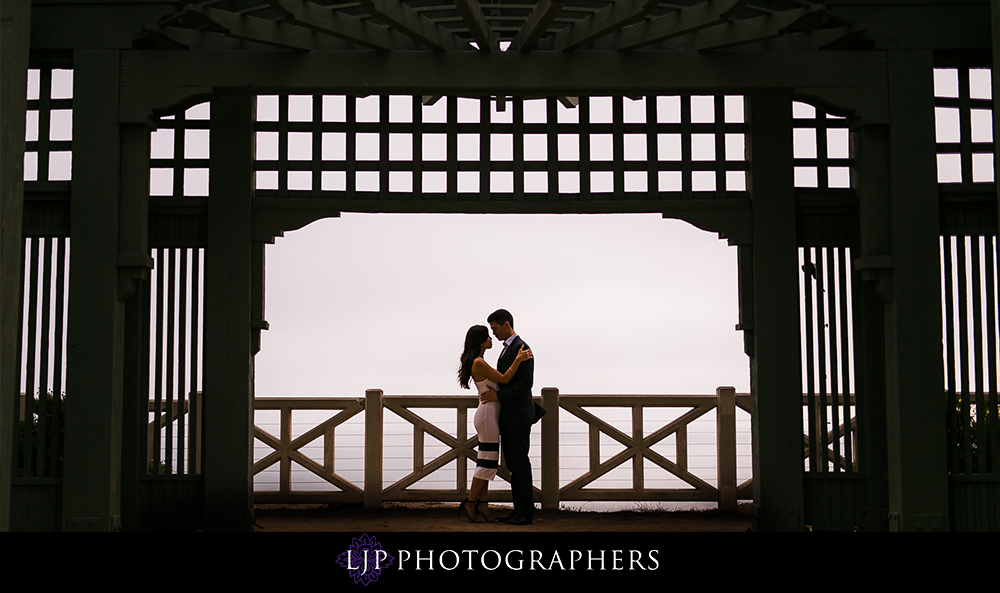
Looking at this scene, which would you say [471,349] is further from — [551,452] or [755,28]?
[755,28]

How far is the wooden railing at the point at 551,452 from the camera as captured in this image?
33.9ft

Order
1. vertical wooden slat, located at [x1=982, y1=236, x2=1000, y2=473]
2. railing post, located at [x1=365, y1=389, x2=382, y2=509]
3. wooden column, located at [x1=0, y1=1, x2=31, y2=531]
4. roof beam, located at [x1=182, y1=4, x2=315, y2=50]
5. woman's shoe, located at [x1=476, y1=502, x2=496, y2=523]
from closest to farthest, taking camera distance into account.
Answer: wooden column, located at [x1=0, y1=1, x2=31, y2=531]
roof beam, located at [x1=182, y1=4, x2=315, y2=50]
vertical wooden slat, located at [x1=982, y1=236, x2=1000, y2=473]
woman's shoe, located at [x1=476, y1=502, x2=496, y2=523]
railing post, located at [x1=365, y1=389, x2=382, y2=509]

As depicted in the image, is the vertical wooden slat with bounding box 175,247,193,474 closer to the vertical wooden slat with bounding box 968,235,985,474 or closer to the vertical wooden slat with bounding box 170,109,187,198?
the vertical wooden slat with bounding box 170,109,187,198

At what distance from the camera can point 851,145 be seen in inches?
325

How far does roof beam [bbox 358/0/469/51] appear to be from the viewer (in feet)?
19.7

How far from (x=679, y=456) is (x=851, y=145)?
12.3 feet

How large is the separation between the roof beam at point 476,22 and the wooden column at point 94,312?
2.62 metres

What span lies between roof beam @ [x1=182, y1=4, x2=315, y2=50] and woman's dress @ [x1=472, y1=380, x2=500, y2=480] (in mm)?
3288

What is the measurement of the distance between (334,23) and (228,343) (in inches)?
110

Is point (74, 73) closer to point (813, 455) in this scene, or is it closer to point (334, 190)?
point (334, 190)

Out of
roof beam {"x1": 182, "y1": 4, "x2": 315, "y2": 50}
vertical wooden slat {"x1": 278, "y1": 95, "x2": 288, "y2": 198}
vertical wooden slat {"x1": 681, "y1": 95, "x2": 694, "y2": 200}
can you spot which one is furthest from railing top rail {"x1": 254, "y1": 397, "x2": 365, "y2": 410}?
roof beam {"x1": 182, "y1": 4, "x2": 315, "y2": 50}

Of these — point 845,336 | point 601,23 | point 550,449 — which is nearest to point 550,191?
point 601,23

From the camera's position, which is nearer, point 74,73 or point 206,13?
point 206,13

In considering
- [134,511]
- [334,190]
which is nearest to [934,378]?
[334,190]
